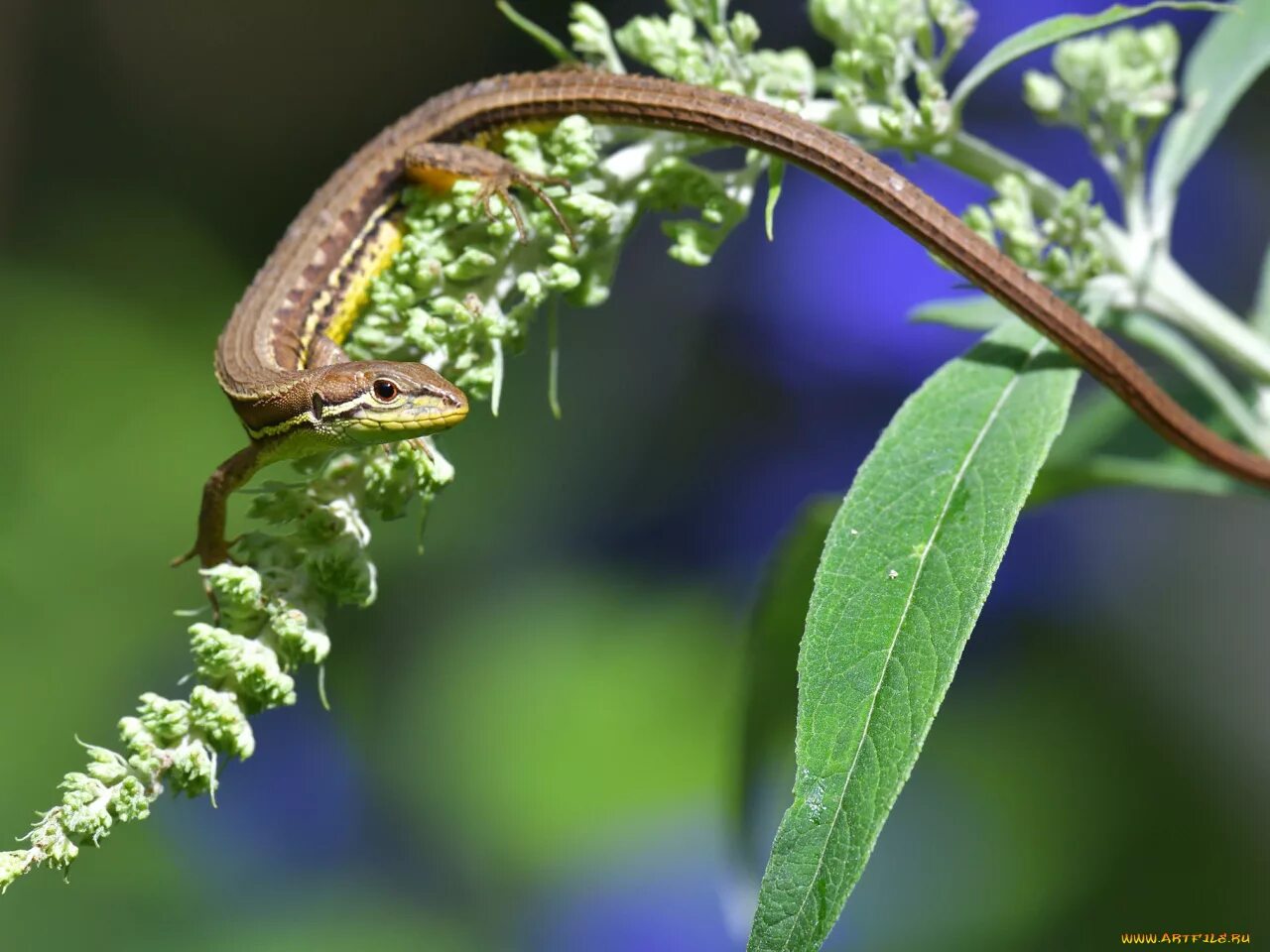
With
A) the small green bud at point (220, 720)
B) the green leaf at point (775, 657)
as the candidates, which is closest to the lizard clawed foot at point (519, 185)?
the small green bud at point (220, 720)

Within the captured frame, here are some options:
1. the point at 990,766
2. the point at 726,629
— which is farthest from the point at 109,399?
the point at 990,766

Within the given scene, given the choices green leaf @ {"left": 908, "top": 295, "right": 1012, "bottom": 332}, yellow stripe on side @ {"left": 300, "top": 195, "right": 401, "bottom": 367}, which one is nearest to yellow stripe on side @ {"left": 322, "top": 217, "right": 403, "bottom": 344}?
yellow stripe on side @ {"left": 300, "top": 195, "right": 401, "bottom": 367}

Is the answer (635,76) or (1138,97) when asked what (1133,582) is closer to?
(1138,97)

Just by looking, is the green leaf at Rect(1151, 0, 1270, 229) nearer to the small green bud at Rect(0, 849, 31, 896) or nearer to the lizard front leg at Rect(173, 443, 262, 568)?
the lizard front leg at Rect(173, 443, 262, 568)

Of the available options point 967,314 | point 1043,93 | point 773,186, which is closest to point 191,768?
point 773,186

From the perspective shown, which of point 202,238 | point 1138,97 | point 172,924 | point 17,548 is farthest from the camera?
point 202,238

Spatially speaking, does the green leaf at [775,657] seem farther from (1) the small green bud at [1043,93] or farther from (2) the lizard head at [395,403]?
(2) the lizard head at [395,403]

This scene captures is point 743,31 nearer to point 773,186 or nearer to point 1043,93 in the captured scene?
point 773,186
